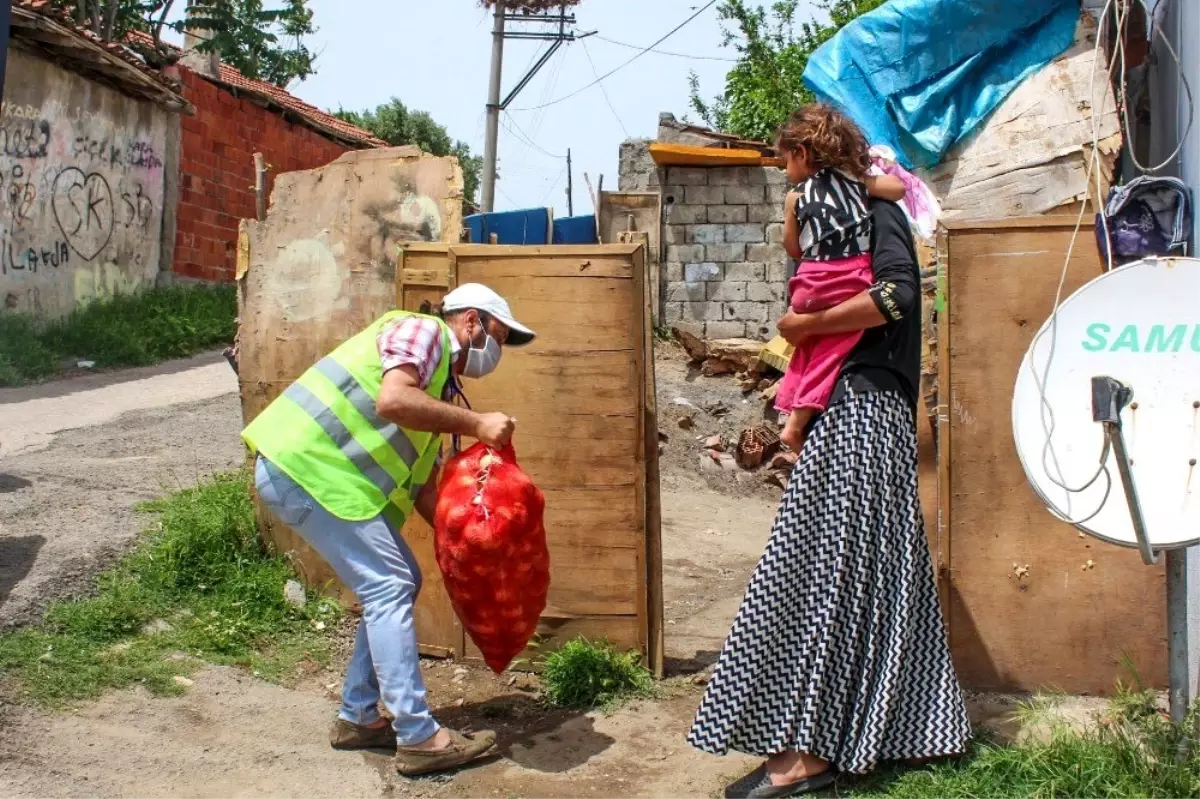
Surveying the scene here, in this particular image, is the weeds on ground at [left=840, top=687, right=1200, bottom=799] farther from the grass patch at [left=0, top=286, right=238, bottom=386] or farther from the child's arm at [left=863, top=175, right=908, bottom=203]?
the grass patch at [left=0, top=286, right=238, bottom=386]

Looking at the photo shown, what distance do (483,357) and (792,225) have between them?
1056 millimetres

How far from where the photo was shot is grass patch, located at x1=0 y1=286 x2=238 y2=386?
10703 mm

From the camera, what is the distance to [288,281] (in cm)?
547

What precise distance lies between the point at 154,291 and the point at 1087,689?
38.6ft

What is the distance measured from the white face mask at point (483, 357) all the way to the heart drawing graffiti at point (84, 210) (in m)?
9.47

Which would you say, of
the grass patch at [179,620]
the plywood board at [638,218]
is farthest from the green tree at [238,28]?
the grass patch at [179,620]

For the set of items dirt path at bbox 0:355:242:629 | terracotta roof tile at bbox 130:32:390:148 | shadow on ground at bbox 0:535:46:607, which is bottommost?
shadow on ground at bbox 0:535:46:607

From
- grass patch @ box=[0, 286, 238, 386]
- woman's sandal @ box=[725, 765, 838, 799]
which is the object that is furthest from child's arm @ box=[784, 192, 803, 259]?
grass patch @ box=[0, 286, 238, 386]

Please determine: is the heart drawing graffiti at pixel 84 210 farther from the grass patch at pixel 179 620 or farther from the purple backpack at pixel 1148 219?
the purple backpack at pixel 1148 219

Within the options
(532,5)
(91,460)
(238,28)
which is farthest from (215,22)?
(91,460)

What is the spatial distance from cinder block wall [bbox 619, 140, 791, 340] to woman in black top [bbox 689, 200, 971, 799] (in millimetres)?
10829

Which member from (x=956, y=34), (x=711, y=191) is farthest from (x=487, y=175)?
(x=956, y=34)

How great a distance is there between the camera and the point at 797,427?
11.5 feet

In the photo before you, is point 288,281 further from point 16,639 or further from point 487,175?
point 487,175
